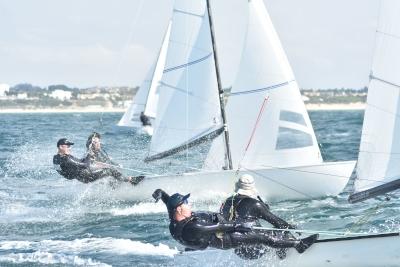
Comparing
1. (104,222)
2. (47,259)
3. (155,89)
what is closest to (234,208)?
(47,259)

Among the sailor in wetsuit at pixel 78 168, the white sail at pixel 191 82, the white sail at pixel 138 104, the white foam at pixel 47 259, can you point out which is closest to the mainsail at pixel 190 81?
the white sail at pixel 191 82

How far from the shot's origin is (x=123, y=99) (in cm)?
15025

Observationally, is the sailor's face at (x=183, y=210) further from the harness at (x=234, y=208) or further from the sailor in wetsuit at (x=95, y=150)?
the sailor in wetsuit at (x=95, y=150)

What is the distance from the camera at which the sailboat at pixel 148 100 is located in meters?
36.5

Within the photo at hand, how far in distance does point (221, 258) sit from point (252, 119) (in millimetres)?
6227

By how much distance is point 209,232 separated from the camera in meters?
8.89

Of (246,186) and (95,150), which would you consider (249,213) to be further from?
(95,150)

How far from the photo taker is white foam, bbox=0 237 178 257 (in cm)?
1098

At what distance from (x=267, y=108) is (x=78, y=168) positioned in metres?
3.77

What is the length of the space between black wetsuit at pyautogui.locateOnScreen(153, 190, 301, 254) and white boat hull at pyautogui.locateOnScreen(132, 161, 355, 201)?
5.74 m

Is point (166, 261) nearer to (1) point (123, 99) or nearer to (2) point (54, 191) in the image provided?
(2) point (54, 191)

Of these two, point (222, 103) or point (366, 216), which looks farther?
point (222, 103)

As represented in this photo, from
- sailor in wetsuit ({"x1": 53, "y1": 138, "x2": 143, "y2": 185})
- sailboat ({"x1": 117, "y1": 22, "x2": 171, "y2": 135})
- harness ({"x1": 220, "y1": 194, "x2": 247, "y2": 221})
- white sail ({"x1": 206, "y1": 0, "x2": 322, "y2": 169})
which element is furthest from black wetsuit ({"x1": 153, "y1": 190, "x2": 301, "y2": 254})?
sailboat ({"x1": 117, "y1": 22, "x2": 171, "y2": 135})

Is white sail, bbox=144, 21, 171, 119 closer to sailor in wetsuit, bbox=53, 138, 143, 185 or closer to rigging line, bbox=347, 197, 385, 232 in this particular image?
Answer: sailor in wetsuit, bbox=53, 138, 143, 185
